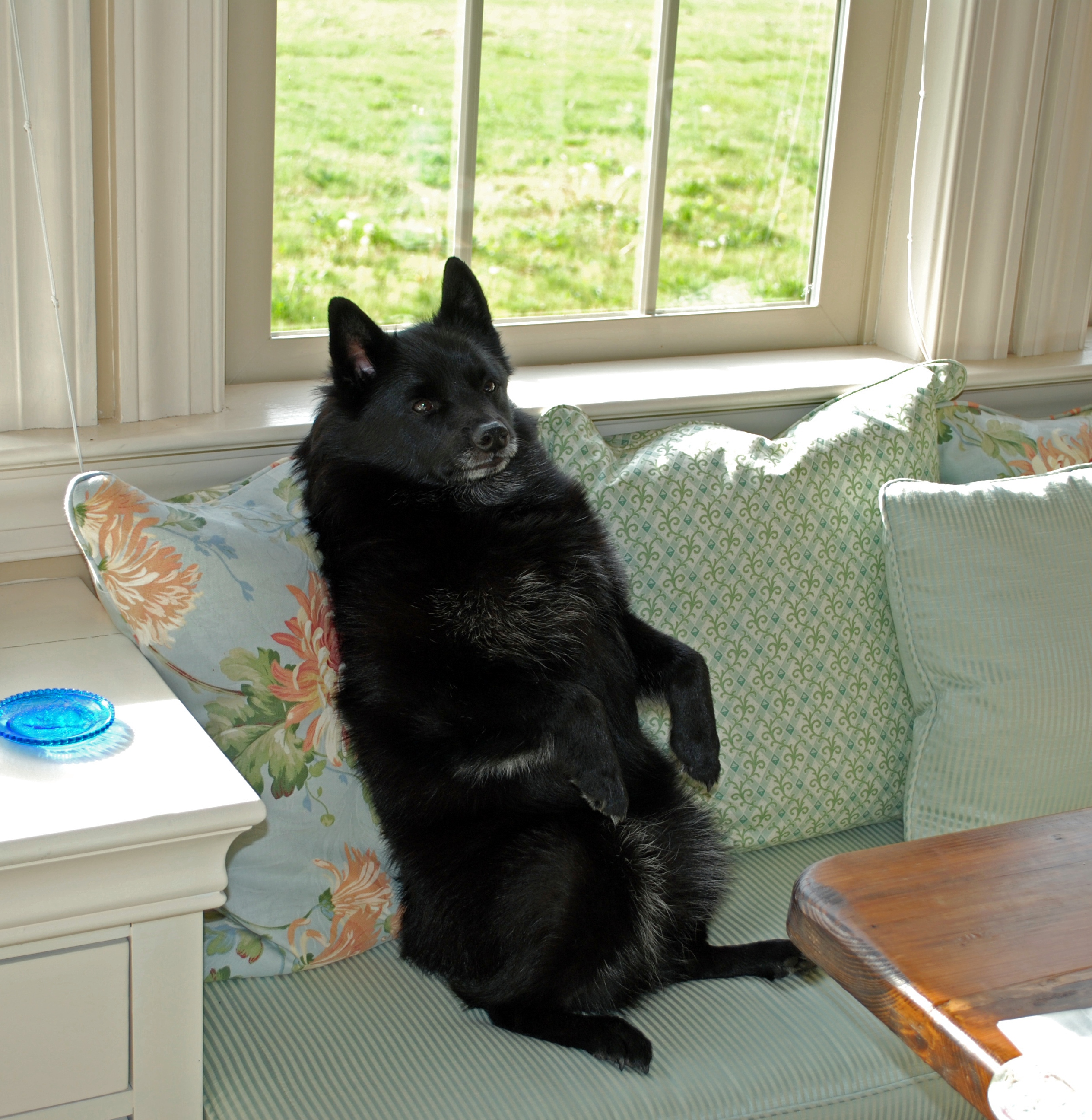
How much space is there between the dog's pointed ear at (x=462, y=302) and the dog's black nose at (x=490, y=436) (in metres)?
0.20

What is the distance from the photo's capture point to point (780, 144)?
7.74 ft

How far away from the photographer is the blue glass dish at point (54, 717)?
114 centimetres

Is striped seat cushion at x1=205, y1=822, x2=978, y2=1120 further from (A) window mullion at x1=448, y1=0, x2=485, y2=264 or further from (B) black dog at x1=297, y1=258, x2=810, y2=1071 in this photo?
(A) window mullion at x1=448, y1=0, x2=485, y2=264

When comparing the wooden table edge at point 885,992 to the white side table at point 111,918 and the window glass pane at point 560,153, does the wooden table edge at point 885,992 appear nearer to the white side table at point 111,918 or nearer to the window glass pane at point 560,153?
the white side table at point 111,918

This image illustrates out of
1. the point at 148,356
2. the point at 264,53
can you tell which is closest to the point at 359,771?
the point at 148,356

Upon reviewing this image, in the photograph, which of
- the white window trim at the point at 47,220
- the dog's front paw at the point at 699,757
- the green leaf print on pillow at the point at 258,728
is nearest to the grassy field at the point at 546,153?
the white window trim at the point at 47,220

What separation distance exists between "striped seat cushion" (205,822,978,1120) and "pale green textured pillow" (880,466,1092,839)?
1.23 feet

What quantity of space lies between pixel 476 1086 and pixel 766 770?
624mm

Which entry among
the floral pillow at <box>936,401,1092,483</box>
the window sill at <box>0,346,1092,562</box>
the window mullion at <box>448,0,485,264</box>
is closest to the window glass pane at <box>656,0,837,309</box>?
the window sill at <box>0,346,1092,562</box>

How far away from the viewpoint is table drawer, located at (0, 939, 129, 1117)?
108cm

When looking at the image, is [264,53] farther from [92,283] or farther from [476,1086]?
[476,1086]

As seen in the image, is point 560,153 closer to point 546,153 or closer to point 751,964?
point 546,153

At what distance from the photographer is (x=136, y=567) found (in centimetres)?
137

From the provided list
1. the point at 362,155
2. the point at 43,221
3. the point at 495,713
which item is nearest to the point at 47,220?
the point at 43,221
